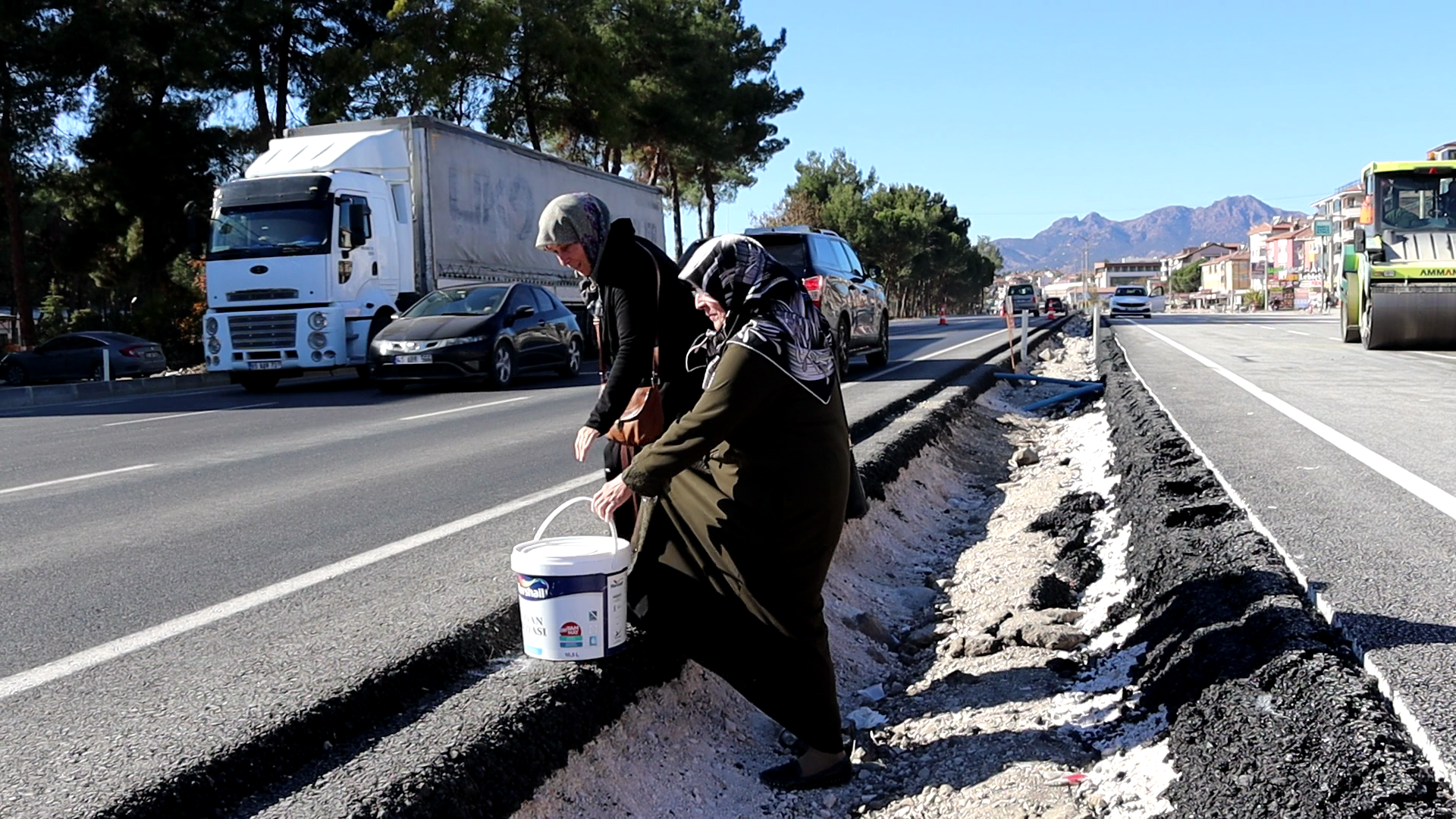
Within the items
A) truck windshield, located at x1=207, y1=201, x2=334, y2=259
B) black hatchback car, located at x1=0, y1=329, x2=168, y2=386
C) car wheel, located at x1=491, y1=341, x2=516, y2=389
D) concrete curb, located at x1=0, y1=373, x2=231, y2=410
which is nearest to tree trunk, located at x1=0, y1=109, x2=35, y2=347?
black hatchback car, located at x1=0, y1=329, x2=168, y2=386

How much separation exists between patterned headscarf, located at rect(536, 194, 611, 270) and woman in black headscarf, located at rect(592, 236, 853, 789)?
0.38 meters

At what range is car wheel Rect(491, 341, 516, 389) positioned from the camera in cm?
1675

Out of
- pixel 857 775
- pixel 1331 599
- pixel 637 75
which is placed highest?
pixel 637 75

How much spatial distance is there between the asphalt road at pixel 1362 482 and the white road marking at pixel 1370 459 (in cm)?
1

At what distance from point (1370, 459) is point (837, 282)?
8100 millimetres

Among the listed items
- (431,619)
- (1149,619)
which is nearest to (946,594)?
(1149,619)

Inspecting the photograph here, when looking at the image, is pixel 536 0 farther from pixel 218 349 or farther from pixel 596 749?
pixel 596 749

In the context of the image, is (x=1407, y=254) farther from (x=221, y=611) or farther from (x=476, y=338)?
(x=221, y=611)

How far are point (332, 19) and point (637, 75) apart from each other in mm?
9655

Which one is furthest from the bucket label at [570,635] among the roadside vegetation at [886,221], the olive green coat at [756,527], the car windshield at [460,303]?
the roadside vegetation at [886,221]

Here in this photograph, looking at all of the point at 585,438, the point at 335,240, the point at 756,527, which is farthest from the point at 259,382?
the point at 756,527

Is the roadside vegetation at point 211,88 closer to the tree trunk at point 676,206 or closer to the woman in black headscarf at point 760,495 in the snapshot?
the tree trunk at point 676,206

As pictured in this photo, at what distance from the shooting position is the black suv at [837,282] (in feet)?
47.6

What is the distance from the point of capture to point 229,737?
3412mm
